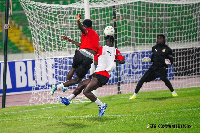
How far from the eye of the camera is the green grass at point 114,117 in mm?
7957

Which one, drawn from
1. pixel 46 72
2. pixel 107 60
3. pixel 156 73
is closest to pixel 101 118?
pixel 107 60

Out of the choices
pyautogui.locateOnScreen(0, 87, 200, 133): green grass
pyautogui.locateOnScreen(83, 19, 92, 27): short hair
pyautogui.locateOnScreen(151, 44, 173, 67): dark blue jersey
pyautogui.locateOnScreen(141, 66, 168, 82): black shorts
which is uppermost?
pyautogui.locateOnScreen(83, 19, 92, 27): short hair

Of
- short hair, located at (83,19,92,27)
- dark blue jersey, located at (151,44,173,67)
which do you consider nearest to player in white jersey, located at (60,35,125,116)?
short hair, located at (83,19,92,27)

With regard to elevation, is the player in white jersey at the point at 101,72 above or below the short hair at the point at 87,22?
below

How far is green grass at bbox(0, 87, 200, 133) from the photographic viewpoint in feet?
26.1

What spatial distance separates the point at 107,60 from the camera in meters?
9.46

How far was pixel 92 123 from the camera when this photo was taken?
28.1 ft

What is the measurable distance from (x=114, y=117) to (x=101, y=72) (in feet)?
3.52

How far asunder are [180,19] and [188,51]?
1.61 metres

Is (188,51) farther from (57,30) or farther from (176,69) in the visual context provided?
(57,30)

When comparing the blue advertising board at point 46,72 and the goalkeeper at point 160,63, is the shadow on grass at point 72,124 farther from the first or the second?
the blue advertising board at point 46,72

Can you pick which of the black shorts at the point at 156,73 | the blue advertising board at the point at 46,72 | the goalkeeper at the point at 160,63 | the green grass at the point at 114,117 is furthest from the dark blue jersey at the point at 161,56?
the blue advertising board at the point at 46,72

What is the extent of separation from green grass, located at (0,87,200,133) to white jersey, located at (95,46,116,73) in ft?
3.71

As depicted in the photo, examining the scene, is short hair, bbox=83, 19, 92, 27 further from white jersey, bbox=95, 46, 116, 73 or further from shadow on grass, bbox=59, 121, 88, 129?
shadow on grass, bbox=59, 121, 88, 129
